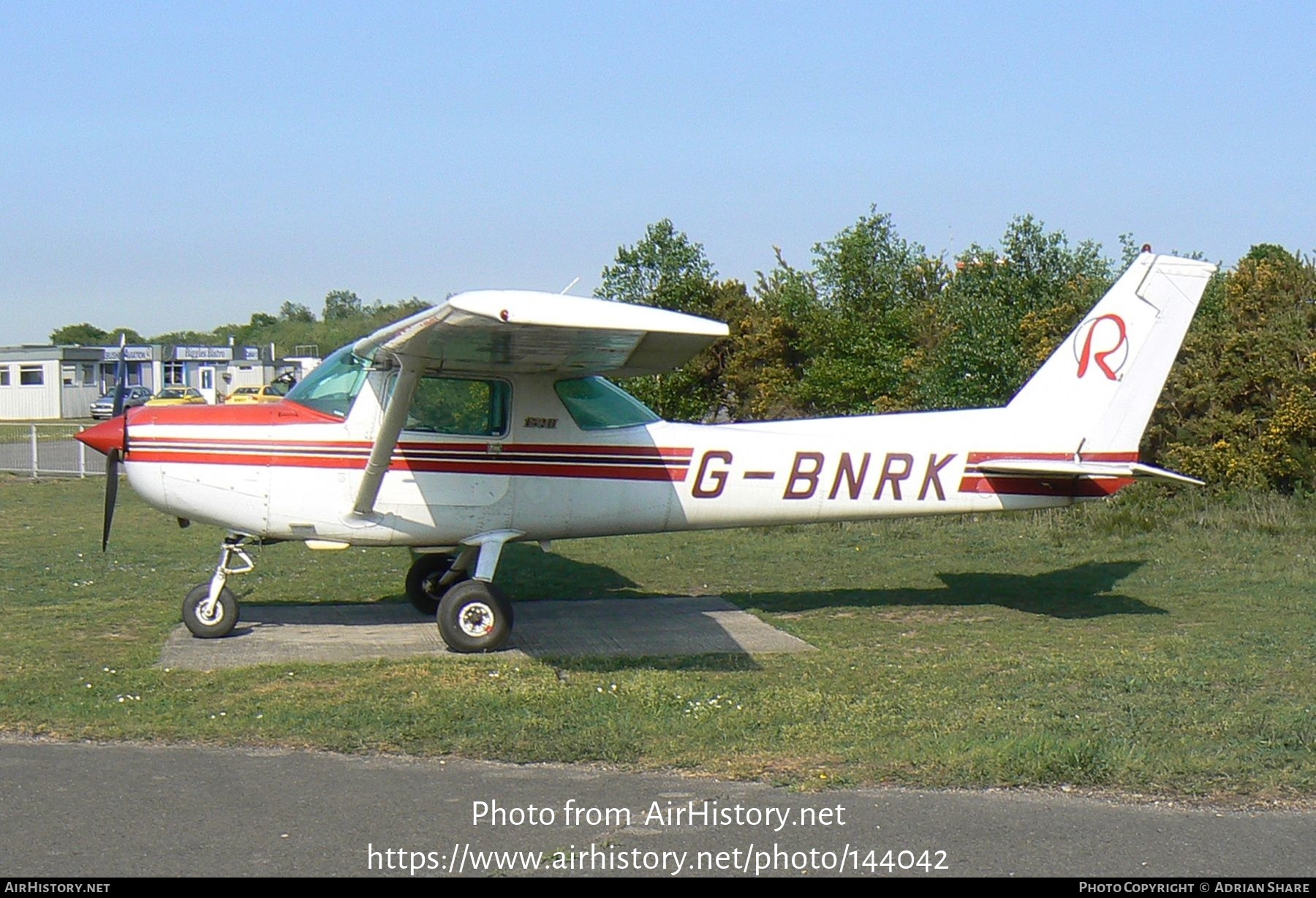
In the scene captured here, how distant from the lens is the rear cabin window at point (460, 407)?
9.23m

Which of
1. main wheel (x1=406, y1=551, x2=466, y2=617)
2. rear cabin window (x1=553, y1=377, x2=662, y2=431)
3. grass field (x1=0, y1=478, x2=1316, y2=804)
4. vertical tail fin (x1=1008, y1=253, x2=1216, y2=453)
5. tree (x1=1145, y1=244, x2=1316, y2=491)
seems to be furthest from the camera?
tree (x1=1145, y1=244, x2=1316, y2=491)

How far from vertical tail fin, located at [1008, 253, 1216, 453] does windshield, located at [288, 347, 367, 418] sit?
5.16 metres

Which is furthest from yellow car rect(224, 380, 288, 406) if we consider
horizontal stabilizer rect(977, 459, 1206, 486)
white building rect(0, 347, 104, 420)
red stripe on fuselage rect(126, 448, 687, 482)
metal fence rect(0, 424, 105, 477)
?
white building rect(0, 347, 104, 420)

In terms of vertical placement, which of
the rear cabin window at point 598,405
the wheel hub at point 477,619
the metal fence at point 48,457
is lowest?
the metal fence at point 48,457

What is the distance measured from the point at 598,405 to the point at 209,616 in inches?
127

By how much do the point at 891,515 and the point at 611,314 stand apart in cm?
400

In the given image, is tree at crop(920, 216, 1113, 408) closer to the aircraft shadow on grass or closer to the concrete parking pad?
the aircraft shadow on grass

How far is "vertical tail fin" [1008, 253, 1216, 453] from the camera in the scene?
10.2 metres

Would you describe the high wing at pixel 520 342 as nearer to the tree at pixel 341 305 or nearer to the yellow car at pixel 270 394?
the yellow car at pixel 270 394

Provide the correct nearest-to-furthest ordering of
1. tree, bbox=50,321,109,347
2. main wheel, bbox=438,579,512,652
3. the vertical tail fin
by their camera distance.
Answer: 1. main wheel, bbox=438,579,512,652
2. the vertical tail fin
3. tree, bbox=50,321,109,347

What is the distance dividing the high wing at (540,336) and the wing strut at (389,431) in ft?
0.37

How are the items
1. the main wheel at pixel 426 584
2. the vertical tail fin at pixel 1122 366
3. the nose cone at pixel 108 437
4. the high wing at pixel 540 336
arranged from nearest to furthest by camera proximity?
the high wing at pixel 540 336 < the nose cone at pixel 108 437 < the vertical tail fin at pixel 1122 366 < the main wheel at pixel 426 584

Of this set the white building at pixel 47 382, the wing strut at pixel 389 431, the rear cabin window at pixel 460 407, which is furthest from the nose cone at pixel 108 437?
the white building at pixel 47 382
